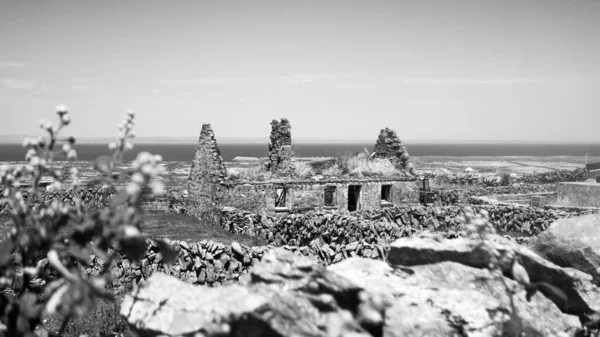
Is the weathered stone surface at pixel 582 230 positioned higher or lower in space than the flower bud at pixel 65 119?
lower

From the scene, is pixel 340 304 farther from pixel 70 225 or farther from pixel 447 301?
pixel 70 225

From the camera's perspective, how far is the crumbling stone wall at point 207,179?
2630 cm

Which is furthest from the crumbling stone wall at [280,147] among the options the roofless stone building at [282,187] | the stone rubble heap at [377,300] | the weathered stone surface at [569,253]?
the stone rubble heap at [377,300]

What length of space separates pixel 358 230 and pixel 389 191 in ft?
32.4

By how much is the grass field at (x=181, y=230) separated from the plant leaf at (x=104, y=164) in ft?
59.7

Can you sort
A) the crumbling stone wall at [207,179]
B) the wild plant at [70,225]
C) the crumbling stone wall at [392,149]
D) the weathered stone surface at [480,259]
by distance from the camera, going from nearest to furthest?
the wild plant at [70,225], the weathered stone surface at [480,259], the crumbling stone wall at [207,179], the crumbling stone wall at [392,149]

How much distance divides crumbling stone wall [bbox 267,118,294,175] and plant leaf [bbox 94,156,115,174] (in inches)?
963

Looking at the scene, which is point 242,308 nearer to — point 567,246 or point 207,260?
point 567,246

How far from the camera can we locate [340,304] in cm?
392

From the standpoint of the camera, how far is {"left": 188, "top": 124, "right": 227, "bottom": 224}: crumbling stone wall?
26.3 m

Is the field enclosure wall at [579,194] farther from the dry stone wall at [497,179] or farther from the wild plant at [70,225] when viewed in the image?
the wild plant at [70,225]

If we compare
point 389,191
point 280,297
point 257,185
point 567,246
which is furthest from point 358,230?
point 280,297

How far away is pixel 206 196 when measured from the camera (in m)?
27.4

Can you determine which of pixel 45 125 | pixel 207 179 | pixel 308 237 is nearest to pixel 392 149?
pixel 207 179
